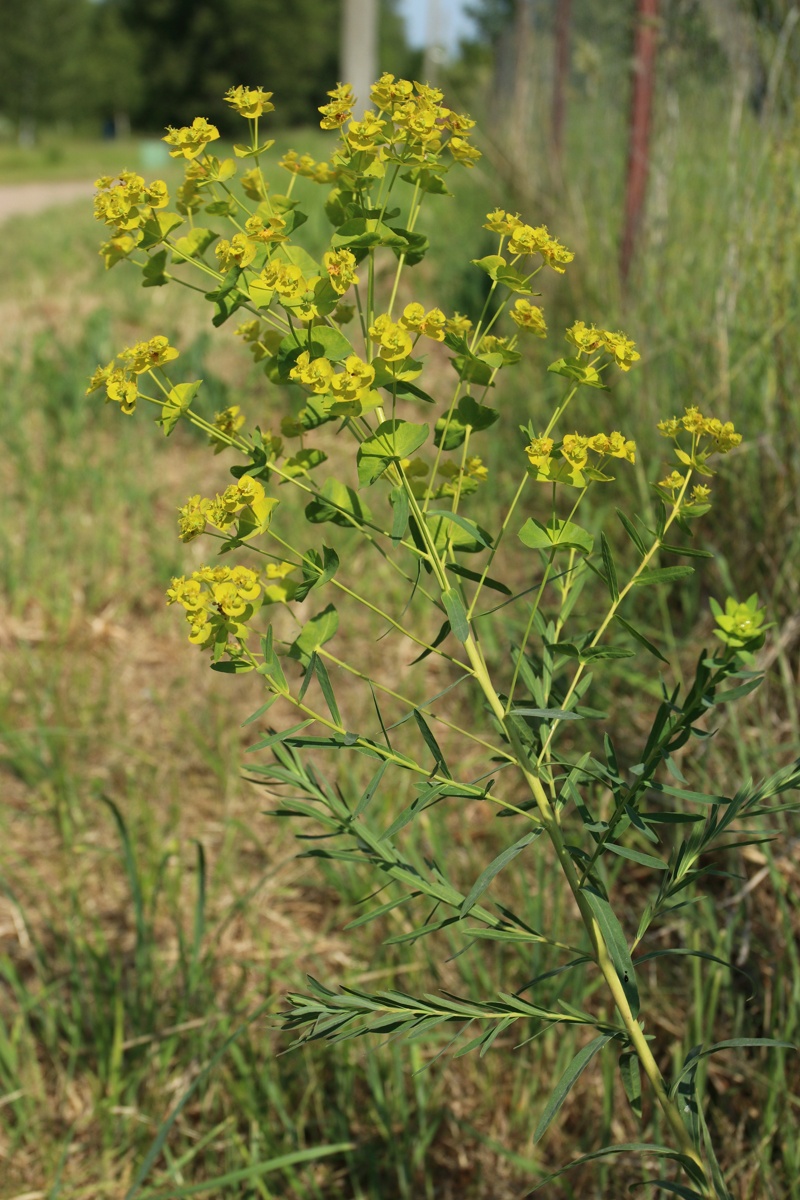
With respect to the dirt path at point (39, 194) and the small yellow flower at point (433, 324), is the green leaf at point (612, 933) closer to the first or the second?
the small yellow flower at point (433, 324)

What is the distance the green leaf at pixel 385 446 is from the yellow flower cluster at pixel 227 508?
0.08 meters

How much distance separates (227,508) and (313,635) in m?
0.12

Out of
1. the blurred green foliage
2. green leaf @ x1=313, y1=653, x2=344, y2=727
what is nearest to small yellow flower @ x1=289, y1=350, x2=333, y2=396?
green leaf @ x1=313, y1=653, x2=344, y2=727

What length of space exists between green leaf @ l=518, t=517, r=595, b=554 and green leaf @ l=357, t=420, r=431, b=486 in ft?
0.34

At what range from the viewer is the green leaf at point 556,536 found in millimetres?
769

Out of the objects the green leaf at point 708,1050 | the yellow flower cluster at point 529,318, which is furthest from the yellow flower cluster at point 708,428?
the green leaf at point 708,1050

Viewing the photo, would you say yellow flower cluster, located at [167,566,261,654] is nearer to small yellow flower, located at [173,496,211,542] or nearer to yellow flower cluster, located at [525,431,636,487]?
small yellow flower, located at [173,496,211,542]

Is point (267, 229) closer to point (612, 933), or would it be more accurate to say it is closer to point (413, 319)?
point (413, 319)

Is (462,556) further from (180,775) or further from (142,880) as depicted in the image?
(142,880)

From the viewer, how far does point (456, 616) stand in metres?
0.76

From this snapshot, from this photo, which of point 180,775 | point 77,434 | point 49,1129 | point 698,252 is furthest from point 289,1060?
point 77,434

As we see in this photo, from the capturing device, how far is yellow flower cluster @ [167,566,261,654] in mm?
741

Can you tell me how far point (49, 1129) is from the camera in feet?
4.74

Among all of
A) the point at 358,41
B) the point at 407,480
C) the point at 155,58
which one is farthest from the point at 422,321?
the point at 155,58
